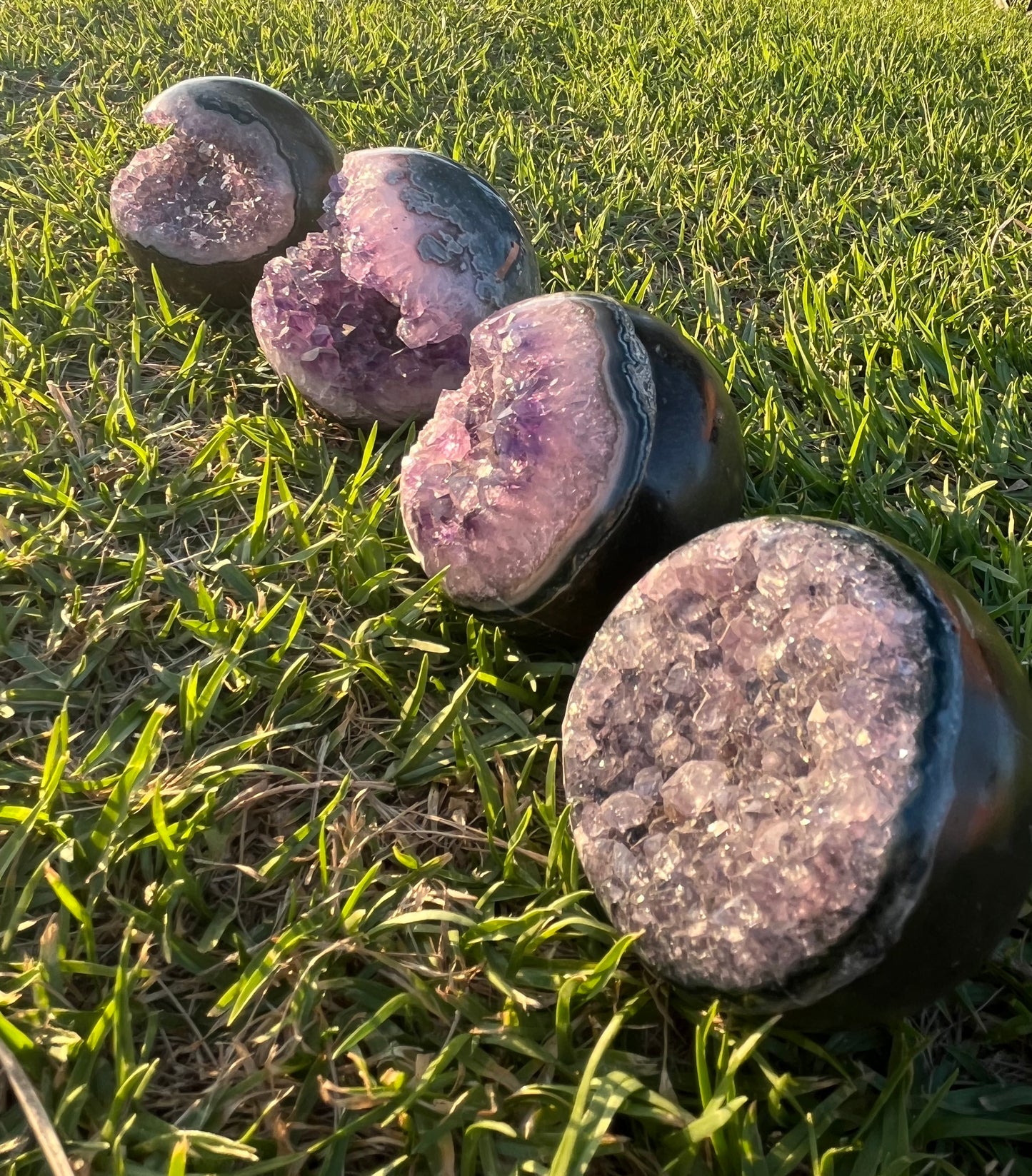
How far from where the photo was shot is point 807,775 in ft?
4.97

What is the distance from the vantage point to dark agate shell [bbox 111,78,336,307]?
3.01 m

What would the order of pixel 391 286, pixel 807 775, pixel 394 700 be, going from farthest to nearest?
pixel 391 286
pixel 394 700
pixel 807 775

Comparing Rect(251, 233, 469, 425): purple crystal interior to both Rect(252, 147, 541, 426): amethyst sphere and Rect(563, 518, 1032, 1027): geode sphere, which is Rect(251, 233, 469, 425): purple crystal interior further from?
Rect(563, 518, 1032, 1027): geode sphere

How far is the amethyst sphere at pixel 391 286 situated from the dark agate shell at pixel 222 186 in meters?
0.26

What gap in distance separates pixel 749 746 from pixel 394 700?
879 mm

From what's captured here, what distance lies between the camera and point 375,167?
253cm

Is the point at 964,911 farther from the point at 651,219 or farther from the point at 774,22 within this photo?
the point at 774,22

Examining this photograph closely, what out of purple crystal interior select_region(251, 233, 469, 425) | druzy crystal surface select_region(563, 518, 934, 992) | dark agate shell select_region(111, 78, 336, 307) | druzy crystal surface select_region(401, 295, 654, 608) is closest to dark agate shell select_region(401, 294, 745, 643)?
druzy crystal surface select_region(401, 295, 654, 608)

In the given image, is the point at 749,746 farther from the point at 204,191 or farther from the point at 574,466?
the point at 204,191

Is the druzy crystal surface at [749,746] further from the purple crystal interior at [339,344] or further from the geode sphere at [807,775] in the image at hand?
the purple crystal interior at [339,344]

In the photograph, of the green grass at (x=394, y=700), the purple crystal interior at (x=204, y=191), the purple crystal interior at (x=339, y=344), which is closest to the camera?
the green grass at (x=394, y=700)

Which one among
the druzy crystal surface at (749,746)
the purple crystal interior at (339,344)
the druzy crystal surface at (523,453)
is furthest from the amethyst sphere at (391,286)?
the druzy crystal surface at (749,746)

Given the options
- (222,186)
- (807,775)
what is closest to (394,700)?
(807,775)

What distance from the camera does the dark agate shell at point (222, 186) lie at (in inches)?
118
